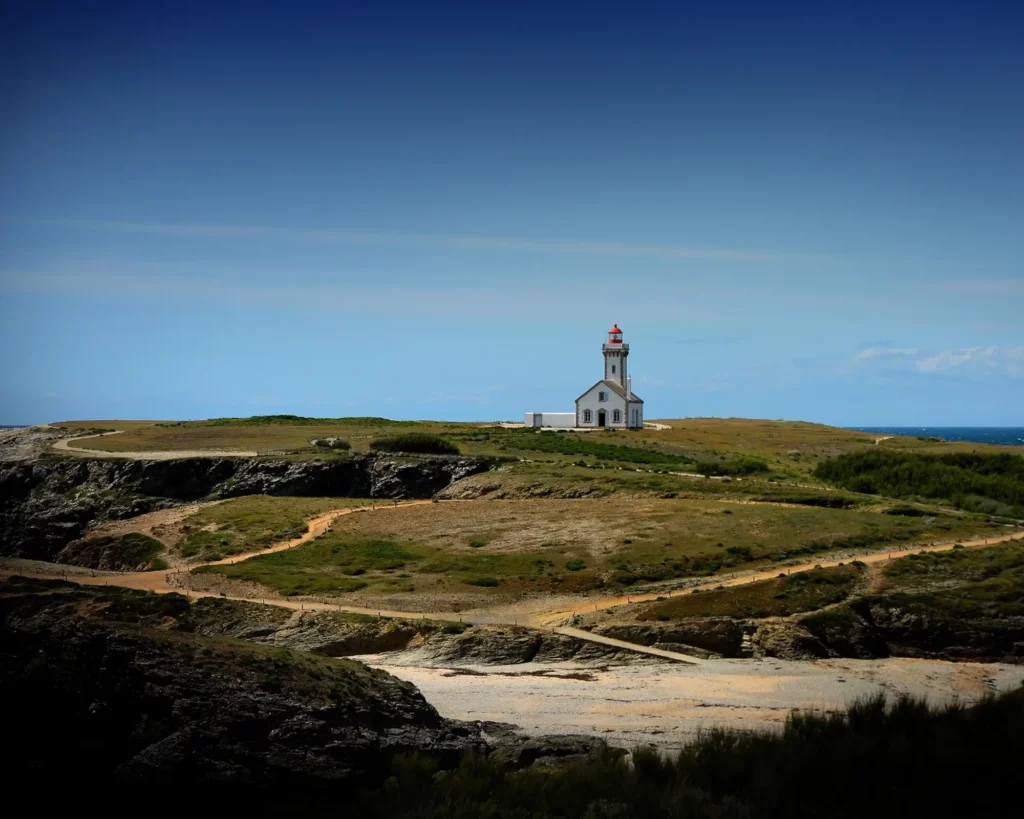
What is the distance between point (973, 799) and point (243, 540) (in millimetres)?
38368

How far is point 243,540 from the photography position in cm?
4906

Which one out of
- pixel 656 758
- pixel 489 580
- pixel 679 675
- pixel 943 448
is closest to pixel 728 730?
pixel 656 758

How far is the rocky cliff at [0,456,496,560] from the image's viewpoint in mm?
61500

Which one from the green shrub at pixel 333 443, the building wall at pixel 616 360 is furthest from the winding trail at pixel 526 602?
the building wall at pixel 616 360

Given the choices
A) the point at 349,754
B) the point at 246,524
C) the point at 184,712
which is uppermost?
the point at 184,712

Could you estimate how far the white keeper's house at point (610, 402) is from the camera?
98.5m

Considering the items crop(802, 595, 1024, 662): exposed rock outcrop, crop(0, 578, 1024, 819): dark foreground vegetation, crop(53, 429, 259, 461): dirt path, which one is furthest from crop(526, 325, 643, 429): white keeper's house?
crop(0, 578, 1024, 819): dark foreground vegetation

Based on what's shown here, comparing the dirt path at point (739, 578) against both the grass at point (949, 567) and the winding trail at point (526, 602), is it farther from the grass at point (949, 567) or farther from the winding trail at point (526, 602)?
the grass at point (949, 567)

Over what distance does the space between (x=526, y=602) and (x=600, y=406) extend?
63.1m

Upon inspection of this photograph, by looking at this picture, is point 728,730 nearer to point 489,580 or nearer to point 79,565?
point 489,580

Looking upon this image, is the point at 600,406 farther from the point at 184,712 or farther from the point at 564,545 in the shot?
the point at 184,712

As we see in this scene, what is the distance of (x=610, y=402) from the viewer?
9856cm

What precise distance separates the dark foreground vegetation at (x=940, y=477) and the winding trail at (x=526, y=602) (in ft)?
51.0

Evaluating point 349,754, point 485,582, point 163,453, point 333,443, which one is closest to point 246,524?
point 485,582
